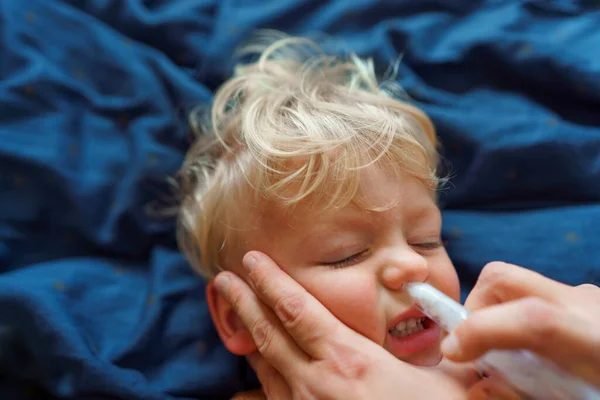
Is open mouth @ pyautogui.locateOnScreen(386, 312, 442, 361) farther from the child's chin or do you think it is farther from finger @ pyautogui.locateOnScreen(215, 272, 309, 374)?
finger @ pyautogui.locateOnScreen(215, 272, 309, 374)

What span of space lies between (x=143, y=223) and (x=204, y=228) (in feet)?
0.87

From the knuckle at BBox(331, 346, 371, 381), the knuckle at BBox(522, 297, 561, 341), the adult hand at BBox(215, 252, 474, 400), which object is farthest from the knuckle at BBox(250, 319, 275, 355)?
the knuckle at BBox(522, 297, 561, 341)

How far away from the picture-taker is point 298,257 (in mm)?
774

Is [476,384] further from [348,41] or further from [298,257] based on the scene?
[348,41]

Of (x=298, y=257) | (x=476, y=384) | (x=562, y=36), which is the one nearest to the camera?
(x=476, y=384)

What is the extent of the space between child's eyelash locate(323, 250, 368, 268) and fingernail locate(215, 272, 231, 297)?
176 mm

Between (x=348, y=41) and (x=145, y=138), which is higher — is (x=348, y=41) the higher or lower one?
the higher one

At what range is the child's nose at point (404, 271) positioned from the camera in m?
0.73

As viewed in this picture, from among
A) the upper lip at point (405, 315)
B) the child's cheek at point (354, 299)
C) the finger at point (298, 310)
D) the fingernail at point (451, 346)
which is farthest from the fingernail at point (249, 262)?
the fingernail at point (451, 346)

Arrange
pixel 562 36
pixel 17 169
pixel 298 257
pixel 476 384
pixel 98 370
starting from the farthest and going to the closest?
1. pixel 562 36
2. pixel 17 169
3. pixel 98 370
4. pixel 298 257
5. pixel 476 384

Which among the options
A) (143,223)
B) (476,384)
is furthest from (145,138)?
(476,384)

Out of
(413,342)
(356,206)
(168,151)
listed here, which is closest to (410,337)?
(413,342)

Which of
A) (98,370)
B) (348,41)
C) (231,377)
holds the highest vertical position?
(348,41)

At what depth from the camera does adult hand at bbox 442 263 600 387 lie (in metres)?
0.48
